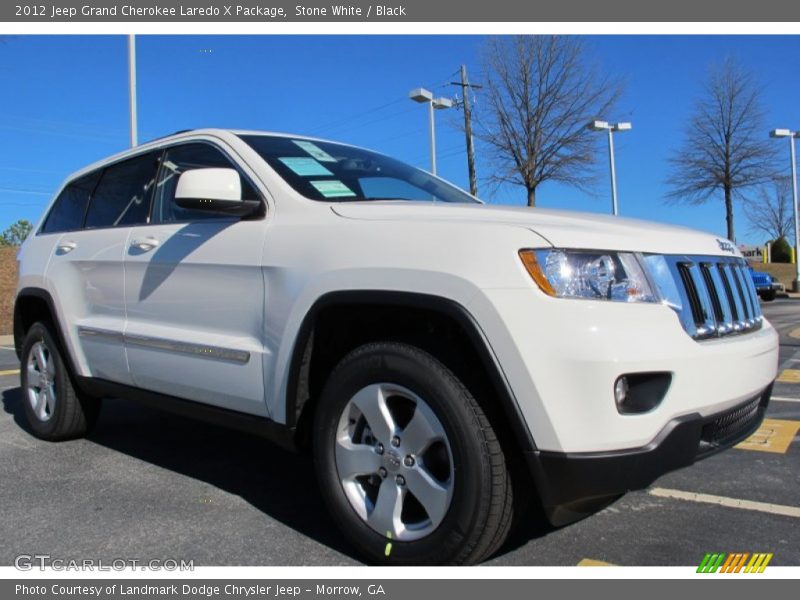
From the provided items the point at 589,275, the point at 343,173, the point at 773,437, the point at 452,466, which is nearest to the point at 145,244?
the point at 343,173

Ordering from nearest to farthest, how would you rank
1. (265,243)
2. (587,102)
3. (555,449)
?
1. (555,449)
2. (265,243)
3. (587,102)

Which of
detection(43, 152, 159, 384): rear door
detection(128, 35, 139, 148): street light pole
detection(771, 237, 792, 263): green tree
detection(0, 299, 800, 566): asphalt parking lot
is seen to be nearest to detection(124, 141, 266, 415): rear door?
detection(43, 152, 159, 384): rear door

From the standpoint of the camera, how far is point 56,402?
4.44 m

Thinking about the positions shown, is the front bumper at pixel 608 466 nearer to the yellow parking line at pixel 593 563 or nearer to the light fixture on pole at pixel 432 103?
the yellow parking line at pixel 593 563

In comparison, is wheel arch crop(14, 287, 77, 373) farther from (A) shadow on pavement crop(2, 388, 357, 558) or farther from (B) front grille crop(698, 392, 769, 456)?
(B) front grille crop(698, 392, 769, 456)

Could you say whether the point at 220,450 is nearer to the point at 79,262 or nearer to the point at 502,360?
the point at 79,262

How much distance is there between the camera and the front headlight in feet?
7.06

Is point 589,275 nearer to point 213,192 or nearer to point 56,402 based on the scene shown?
point 213,192

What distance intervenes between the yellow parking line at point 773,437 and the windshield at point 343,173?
2320 millimetres

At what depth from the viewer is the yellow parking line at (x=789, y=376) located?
6.48 metres

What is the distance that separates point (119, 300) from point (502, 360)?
97.2 inches

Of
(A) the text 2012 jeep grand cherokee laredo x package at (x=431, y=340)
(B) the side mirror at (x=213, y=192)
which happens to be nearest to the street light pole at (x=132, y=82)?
(A) the text 2012 jeep grand cherokee laredo x package at (x=431, y=340)

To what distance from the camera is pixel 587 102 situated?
2022 cm
